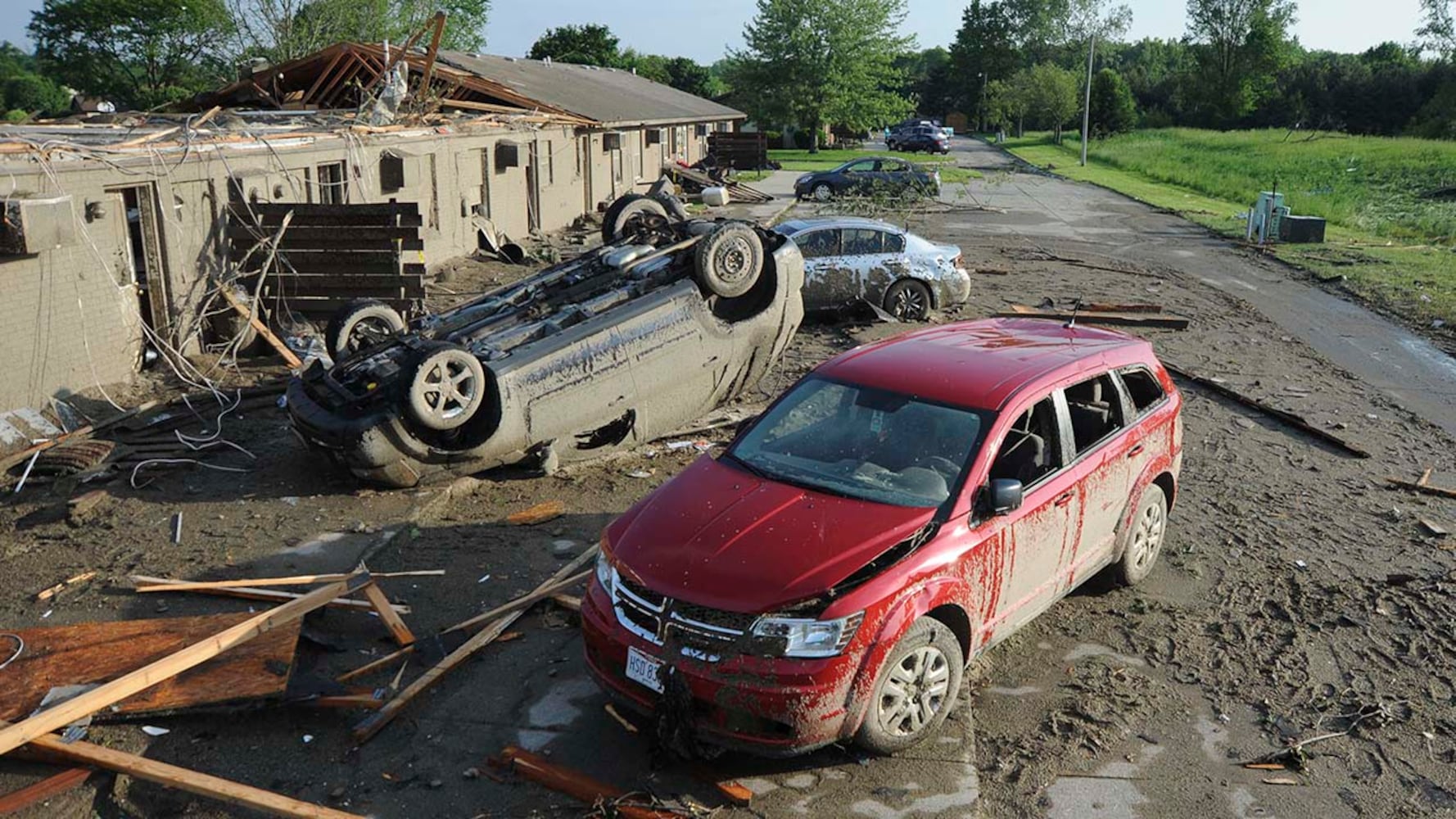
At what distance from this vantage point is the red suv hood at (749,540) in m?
4.96

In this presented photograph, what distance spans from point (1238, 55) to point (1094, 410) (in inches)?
3545

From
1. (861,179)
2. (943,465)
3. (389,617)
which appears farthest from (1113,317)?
(861,179)

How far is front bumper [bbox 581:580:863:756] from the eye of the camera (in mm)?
4793

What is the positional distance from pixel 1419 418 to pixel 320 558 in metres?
11.3

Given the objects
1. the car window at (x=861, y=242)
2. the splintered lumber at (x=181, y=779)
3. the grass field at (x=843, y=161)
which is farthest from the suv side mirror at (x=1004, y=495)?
the grass field at (x=843, y=161)

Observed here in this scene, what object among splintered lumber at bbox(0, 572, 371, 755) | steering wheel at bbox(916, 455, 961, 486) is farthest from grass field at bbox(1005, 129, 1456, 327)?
splintered lumber at bbox(0, 572, 371, 755)

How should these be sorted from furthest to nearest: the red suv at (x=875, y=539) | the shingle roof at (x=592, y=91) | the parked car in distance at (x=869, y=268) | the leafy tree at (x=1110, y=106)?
the leafy tree at (x=1110, y=106) → the shingle roof at (x=592, y=91) → the parked car in distance at (x=869, y=268) → the red suv at (x=875, y=539)

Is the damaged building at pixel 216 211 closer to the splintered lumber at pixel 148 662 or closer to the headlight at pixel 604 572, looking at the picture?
the splintered lumber at pixel 148 662

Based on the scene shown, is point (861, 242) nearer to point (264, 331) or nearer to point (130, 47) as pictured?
point (264, 331)

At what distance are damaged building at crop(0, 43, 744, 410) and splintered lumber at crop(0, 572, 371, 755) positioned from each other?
5.92 meters

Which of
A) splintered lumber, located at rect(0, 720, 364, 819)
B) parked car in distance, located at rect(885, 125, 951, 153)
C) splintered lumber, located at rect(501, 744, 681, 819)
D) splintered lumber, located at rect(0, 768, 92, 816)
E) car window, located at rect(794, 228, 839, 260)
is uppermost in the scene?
parked car in distance, located at rect(885, 125, 951, 153)

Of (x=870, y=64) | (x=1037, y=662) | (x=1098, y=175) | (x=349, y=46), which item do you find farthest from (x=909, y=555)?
(x=870, y=64)

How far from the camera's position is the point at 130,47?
63344 millimetres

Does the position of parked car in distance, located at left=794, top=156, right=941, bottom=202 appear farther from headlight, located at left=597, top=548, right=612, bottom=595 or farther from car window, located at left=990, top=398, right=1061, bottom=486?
headlight, located at left=597, top=548, right=612, bottom=595
